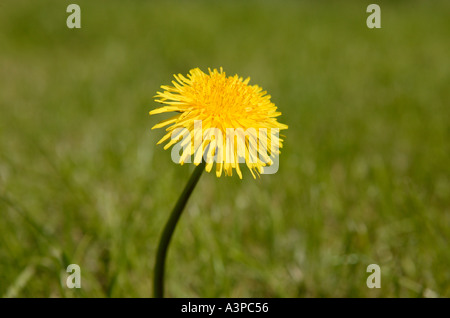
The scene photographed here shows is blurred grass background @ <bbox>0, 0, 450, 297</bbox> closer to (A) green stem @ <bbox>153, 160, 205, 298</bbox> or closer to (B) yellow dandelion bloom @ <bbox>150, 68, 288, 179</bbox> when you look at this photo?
(A) green stem @ <bbox>153, 160, 205, 298</bbox>

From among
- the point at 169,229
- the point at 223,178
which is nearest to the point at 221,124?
the point at 169,229

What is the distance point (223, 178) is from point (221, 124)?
0.98m

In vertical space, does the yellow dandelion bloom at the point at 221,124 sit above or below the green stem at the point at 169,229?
above

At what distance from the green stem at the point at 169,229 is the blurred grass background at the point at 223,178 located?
0.33 meters

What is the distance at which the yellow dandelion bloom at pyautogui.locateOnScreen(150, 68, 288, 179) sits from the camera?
0.59 m

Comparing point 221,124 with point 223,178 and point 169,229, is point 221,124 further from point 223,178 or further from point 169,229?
point 223,178

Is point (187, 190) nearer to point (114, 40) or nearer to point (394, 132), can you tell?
point (394, 132)

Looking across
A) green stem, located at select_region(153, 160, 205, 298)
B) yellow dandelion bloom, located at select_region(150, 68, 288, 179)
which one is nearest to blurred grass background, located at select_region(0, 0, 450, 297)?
green stem, located at select_region(153, 160, 205, 298)

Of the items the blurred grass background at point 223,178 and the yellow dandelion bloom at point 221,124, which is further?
the blurred grass background at point 223,178

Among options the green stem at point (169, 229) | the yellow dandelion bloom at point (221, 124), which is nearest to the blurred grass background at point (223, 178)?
the green stem at point (169, 229)

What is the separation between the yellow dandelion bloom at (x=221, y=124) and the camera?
1.93ft

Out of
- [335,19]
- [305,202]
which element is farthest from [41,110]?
[335,19]

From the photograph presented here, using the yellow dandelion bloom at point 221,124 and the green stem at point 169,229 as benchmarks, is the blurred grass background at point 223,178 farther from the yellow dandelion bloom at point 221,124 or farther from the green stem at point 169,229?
the yellow dandelion bloom at point 221,124

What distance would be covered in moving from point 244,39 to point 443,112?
203cm
